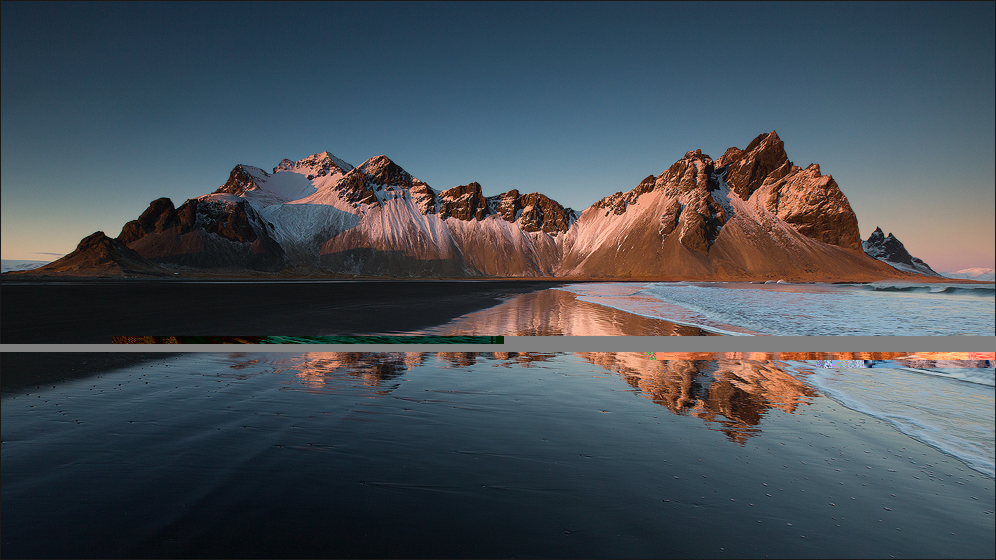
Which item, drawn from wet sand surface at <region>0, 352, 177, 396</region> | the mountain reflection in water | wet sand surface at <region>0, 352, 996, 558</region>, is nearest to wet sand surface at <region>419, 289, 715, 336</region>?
the mountain reflection in water

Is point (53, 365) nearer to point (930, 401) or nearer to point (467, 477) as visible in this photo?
point (467, 477)

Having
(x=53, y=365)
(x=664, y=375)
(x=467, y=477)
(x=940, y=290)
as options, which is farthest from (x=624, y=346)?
(x=940, y=290)

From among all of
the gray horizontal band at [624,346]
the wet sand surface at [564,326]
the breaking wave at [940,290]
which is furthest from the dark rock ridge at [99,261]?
the breaking wave at [940,290]

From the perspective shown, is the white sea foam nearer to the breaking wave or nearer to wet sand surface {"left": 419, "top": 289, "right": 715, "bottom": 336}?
wet sand surface {"left": 419, "top": 289, "right": 715, "bottom": 336}

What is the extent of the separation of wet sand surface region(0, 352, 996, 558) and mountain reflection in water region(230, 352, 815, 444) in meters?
0.12

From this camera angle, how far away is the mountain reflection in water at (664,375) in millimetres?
9219

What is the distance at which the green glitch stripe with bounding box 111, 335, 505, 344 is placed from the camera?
18078mm

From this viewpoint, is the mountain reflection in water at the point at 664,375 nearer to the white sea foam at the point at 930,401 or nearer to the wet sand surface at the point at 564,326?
the white sea foam at the point at 930,401

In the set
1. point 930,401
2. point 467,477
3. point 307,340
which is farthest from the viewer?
point 307,340

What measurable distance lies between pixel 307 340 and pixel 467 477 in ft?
48.9

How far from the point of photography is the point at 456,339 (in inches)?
763

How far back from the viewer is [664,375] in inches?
486

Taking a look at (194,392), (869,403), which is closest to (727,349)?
(869,403)

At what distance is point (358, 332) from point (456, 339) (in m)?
5.09
